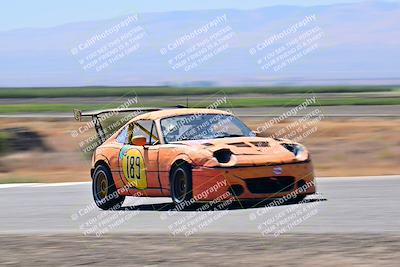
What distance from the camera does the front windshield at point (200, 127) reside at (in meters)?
13.4

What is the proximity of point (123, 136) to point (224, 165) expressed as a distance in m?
2.39

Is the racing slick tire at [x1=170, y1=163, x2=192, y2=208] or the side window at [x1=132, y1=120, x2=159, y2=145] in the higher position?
the side window at [x1=132, y1=120, x2=159, y2=145]

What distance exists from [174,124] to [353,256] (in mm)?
5201

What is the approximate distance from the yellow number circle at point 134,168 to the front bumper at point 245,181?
4.07 ft

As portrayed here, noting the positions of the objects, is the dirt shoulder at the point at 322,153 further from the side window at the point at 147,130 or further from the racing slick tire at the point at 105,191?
the side window at the point at 147,130

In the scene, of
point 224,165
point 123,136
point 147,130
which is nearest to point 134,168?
point 147,130

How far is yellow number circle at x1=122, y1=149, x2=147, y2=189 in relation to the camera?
13.5 m

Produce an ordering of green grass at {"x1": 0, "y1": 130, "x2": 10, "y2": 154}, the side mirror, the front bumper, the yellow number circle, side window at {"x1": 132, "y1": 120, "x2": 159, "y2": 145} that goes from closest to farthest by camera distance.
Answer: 1. the front bumper
2. the side mirror
3. the yellow number circle
4. side window at {"x1": 132, "y1": 120, "x2": 159, "y2": 145}
5. green grass at {"x1": 0, "y1": 130, "x2": 10, "y2": 154}

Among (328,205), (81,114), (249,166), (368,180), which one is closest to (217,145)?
(249,166)

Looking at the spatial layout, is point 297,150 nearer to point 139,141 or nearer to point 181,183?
point 181,183

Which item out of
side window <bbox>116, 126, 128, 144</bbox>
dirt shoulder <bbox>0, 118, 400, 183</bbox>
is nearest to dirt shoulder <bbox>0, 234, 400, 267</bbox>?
side window <bbox>116, 126, 128, 144</bbox>

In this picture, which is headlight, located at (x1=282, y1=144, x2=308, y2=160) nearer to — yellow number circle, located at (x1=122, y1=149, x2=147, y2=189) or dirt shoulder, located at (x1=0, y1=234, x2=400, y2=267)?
yellow number circle, located at (x1=122, y1=149, x2=147, y2=189)

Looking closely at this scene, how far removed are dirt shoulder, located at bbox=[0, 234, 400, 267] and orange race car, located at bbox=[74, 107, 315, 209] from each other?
6.12 ft

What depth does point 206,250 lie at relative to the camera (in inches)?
378
